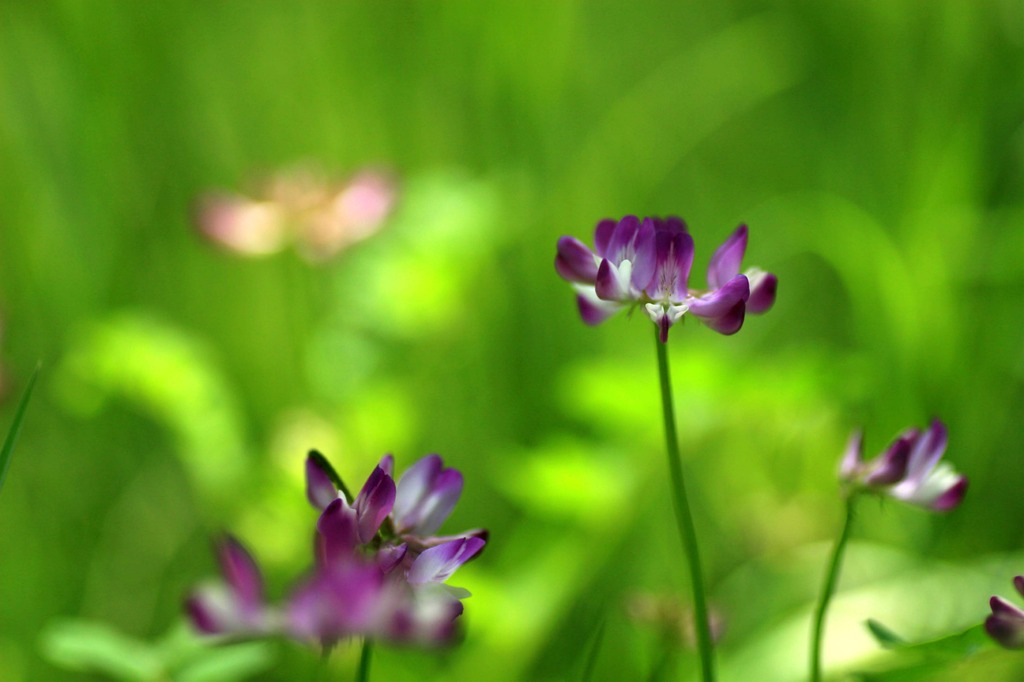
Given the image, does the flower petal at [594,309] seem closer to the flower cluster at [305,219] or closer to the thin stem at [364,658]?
the thin stem at [364,658]

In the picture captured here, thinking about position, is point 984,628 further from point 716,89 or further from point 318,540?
point 716,89

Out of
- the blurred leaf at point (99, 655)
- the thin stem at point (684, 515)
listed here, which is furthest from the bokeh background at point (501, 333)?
the thin stem at point (684, 515)

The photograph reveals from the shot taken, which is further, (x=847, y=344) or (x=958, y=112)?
(x=847, y=344)

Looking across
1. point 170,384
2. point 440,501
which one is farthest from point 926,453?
point 170,384

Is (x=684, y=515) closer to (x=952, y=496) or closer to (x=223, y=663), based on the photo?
(x=952, y=496)

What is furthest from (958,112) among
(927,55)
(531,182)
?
(531,182)

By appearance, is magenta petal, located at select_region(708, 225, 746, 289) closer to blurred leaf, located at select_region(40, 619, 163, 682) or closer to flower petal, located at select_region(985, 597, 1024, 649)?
flower petal, located at select_region(985, 597, 1024, 649)

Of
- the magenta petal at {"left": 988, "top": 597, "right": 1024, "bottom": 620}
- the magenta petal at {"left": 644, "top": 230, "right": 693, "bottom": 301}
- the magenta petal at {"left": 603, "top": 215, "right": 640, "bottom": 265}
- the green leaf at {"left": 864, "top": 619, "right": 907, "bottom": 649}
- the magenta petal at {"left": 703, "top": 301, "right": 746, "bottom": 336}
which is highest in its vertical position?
the magenta petal at {"left": 603, "top": 215, "right": 640, "bottom": 265}

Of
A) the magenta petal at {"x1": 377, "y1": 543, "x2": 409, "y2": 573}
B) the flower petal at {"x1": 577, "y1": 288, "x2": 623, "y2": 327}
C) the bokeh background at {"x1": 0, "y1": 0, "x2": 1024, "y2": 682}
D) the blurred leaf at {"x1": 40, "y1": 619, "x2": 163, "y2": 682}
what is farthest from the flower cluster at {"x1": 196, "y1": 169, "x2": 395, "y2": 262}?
the magenta petal at {"x1": 377, "y1": 543, "x2": 409, "y2": 573}
